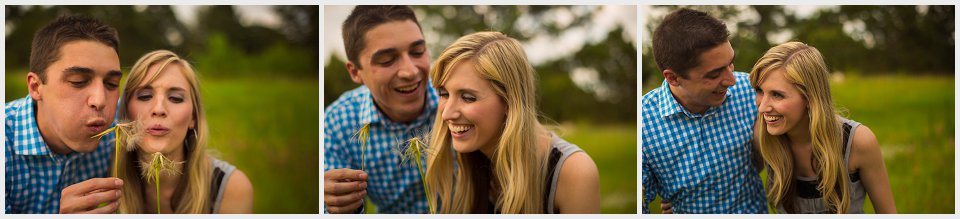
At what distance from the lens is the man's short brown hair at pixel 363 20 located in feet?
12.3

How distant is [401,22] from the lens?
3742 millimetres

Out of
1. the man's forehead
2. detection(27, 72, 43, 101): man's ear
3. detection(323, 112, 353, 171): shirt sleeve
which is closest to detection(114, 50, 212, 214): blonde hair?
detection(27, 72, 43, 101): man's ear

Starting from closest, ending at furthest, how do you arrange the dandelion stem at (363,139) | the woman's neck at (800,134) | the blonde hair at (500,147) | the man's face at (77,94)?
1. the blonde hair at (500,147)
2. the man's face at (77,94)
3. the woman's neck at (800,134)
4. the dandelion stem at (363,139)

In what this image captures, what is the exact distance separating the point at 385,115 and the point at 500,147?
0.64 m

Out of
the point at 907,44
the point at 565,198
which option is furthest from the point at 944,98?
the point at 565,198

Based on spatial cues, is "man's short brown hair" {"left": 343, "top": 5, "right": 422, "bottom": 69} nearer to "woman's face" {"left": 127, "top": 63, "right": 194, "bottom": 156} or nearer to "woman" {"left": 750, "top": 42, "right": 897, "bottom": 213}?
"woman's face" {"left": 127, "top": 63, "right": 194, "bottom": 156}

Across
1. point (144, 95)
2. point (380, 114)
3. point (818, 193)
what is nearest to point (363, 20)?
point (380, 114)

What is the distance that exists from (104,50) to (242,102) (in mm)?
1156

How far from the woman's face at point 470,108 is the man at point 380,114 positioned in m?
0.26

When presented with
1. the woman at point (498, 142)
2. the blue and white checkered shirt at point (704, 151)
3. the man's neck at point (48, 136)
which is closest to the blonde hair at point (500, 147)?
the woman at point (498, 142)

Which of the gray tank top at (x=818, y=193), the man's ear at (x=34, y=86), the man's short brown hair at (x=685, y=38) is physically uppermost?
the man's short brown hair at (x=685, y=38)

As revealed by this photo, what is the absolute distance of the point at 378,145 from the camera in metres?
3.92

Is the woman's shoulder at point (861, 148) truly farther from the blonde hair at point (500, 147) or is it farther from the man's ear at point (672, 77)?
the blonde hair at point (500, 147)
